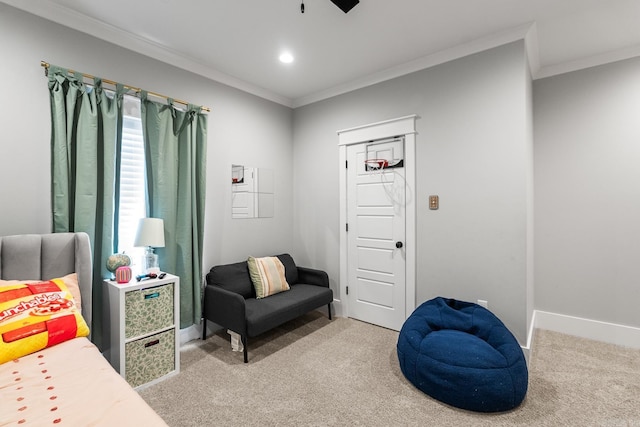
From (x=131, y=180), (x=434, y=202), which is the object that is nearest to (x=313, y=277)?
(x=434, y=202)

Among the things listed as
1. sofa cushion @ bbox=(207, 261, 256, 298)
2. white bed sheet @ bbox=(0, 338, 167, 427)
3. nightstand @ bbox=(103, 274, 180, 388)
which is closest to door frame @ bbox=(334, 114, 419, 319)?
sofa cushion @ bbox=(207, 261, 256, 298)

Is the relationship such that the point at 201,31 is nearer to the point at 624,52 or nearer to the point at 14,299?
the point at 14,299

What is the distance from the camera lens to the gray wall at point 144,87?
215 cm

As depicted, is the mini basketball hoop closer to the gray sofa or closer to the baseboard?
the gray sofa

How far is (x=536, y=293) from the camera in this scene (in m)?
3.47

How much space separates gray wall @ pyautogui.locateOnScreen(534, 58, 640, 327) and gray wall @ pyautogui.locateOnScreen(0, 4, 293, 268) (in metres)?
3.11

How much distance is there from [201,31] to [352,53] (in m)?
1.41

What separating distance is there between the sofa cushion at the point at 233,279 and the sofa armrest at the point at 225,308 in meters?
0.09

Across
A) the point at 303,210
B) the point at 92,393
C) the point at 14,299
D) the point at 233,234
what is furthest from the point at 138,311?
the point at 303,210

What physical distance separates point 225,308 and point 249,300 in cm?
38

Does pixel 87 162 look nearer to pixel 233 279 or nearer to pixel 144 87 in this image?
pixel 144 87

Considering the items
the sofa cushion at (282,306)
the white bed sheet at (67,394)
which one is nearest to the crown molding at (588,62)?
the sofa cushion at (282,306)

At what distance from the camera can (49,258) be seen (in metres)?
2.14

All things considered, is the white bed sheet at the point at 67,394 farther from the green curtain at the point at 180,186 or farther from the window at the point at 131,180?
the green curtain at the point at 180,186
